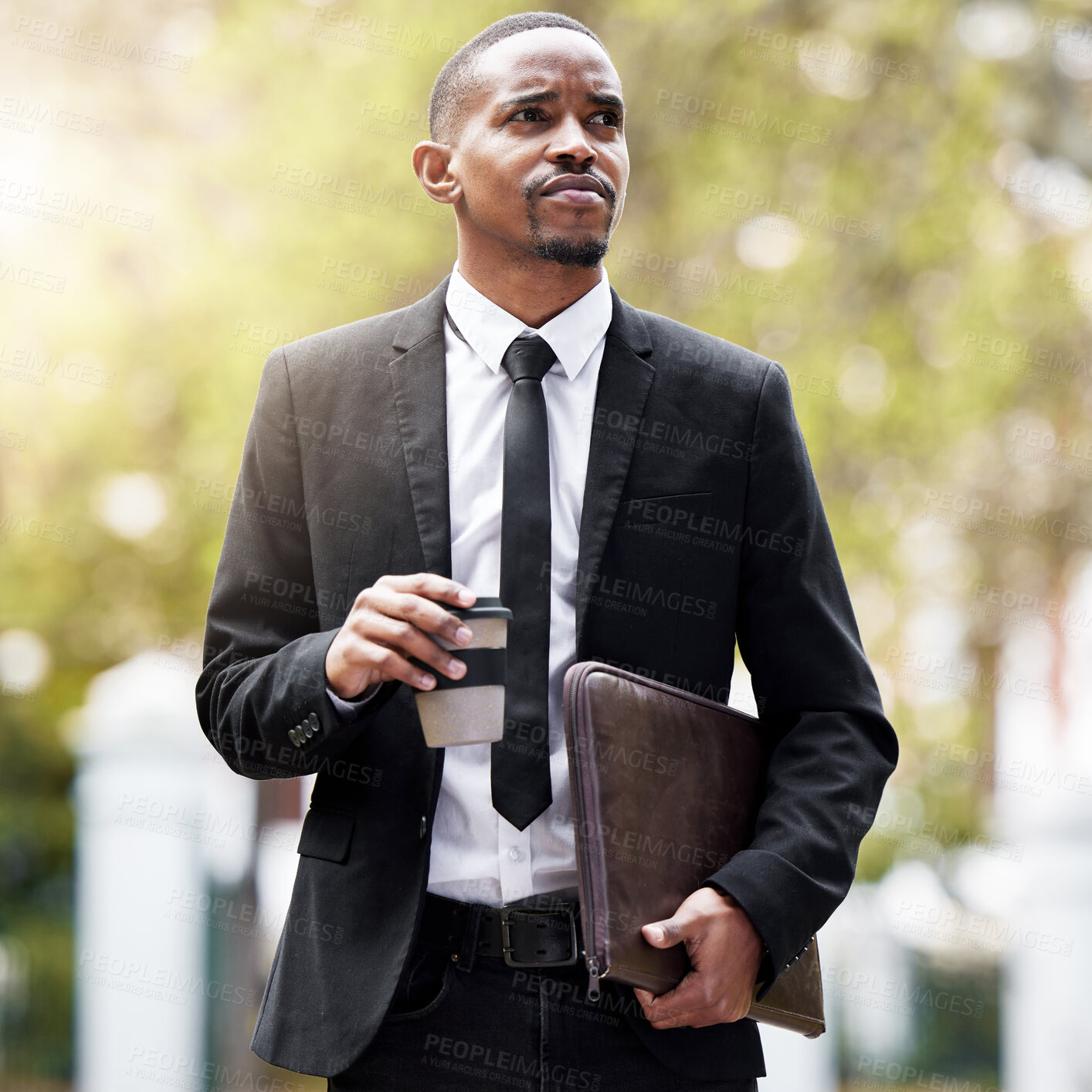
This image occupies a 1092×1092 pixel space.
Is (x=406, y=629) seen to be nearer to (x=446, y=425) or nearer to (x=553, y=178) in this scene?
(x=446, y=425)

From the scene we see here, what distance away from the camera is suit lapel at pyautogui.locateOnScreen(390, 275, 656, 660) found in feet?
7.53

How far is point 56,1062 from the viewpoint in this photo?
7.62 metres

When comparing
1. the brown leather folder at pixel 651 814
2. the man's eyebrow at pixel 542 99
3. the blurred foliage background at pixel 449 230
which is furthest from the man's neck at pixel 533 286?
the blurred foliage background at pixel 449 230

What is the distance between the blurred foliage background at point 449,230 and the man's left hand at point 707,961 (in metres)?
6.25

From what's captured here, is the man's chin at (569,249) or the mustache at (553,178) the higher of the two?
the mustache at (553,178)

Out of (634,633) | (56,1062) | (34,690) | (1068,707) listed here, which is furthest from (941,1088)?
(1068,707)

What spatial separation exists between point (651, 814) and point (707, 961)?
8.9 inches

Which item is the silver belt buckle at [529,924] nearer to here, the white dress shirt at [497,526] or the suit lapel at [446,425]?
the white dress shirt at [497,526]

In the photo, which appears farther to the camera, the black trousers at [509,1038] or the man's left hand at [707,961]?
the black trousers at [509,1038]

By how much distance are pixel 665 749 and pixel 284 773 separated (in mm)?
621

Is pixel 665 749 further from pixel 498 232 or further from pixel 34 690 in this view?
pixel 34 690

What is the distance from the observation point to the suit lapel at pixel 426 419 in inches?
90.9

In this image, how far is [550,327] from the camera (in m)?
2.47

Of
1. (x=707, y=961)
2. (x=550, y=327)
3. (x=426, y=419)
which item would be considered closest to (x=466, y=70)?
(x=550, y=327)
